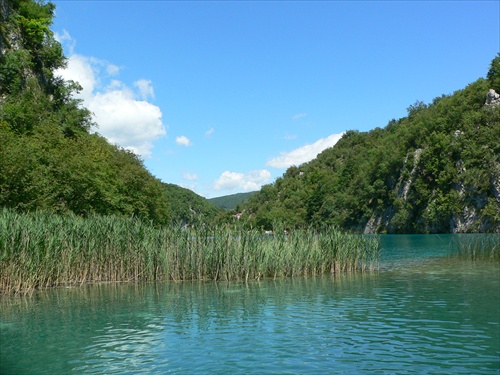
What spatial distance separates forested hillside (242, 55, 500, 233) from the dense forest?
20cm

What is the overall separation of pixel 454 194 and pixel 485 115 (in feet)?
46.9

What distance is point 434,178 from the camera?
88.7 m

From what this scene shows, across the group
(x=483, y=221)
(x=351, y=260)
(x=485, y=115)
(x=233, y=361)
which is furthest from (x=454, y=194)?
(x=233, y=361)

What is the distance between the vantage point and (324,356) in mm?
10438

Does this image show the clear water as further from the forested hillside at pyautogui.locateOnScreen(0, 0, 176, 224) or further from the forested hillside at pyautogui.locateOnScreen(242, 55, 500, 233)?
the forested hillside at pyautogui.locateOnScreen(242, 55, 500, 233)

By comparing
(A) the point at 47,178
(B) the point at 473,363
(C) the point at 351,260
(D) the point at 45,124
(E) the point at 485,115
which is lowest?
(B) the point at 473,363

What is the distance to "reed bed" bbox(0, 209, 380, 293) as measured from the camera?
1994 centimetres

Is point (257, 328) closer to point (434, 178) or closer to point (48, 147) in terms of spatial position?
point (48, 147)

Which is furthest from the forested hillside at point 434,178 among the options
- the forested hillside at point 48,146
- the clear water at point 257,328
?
the clear water at point 257,328

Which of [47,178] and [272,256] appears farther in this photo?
[47,178]

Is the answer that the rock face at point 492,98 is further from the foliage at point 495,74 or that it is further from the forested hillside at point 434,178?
the foliage at point 495,74

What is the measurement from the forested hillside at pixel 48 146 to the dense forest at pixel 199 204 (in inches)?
4.0

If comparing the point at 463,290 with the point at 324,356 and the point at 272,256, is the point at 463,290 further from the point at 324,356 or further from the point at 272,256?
the point at 324,356

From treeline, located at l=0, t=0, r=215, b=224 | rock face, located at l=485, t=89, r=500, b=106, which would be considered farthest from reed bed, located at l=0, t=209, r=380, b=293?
rock face, located at l=485, t=89, r=500, b=106
